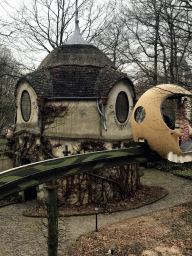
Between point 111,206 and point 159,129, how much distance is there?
8526mm

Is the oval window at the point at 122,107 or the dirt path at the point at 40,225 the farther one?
the oval window at the point at 122,107

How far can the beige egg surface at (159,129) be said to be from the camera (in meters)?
6.79

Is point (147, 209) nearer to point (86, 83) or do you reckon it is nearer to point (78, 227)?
point (78, 227)

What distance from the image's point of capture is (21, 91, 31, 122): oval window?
15693 mm

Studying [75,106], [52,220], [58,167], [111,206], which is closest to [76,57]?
[75,106]

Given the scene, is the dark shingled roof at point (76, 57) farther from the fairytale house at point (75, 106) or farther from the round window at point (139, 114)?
the round window at point (139, 114)

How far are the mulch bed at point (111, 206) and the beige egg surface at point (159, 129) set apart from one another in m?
7.44

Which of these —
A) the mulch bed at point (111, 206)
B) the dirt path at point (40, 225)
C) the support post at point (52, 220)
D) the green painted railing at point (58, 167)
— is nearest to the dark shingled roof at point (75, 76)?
the mulch bed at point (111, 206)

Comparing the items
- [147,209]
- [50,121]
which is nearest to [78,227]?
[147,209]

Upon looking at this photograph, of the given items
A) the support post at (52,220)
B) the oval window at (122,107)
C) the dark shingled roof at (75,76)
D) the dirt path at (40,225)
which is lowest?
the dirt path at (40,225)

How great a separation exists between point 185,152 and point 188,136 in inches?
41.1

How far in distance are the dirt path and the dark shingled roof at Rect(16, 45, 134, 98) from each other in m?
6.79

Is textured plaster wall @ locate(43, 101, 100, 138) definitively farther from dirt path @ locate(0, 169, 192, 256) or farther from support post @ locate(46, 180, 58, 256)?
support post @ locate(46, 180, 58, 256)

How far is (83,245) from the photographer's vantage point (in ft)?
32.1
